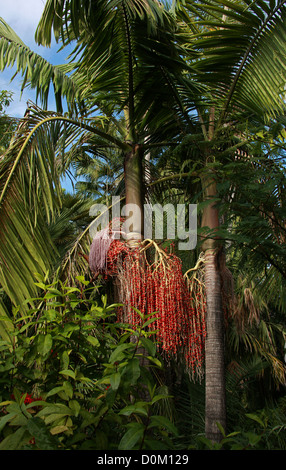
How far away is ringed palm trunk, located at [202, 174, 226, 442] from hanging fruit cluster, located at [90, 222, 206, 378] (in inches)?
8.9

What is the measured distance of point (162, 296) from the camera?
3715 millimetres

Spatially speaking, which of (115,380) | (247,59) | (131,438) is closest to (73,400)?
(115,380)

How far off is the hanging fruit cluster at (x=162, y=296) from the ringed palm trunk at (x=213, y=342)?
227 millimetres

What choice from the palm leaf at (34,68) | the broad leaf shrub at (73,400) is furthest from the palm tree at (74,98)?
the broad leaf shrub at (73,400)

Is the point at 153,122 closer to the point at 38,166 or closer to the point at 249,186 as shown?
the point at 38,166

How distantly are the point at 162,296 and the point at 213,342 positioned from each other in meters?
0.57

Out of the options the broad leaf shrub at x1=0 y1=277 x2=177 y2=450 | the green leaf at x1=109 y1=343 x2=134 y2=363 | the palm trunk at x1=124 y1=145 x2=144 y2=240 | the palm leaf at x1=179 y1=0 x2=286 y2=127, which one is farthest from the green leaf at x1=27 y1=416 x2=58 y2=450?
the palm leaf at x1=179 y1=0 x2=286 y2=127

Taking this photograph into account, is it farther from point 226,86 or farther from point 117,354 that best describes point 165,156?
point 117,354

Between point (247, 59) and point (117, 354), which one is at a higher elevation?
point (247, 59)

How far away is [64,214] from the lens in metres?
7.18

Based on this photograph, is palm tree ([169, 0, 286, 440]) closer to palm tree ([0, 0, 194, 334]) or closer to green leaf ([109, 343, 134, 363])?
palm tree ([0, 0, 194, 334])

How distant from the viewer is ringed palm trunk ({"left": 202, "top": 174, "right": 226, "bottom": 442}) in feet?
11.1

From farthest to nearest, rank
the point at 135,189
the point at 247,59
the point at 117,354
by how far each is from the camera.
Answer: the point at 135,189 → the point at 247,59 → the point at 117,354

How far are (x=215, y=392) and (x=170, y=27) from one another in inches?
125
